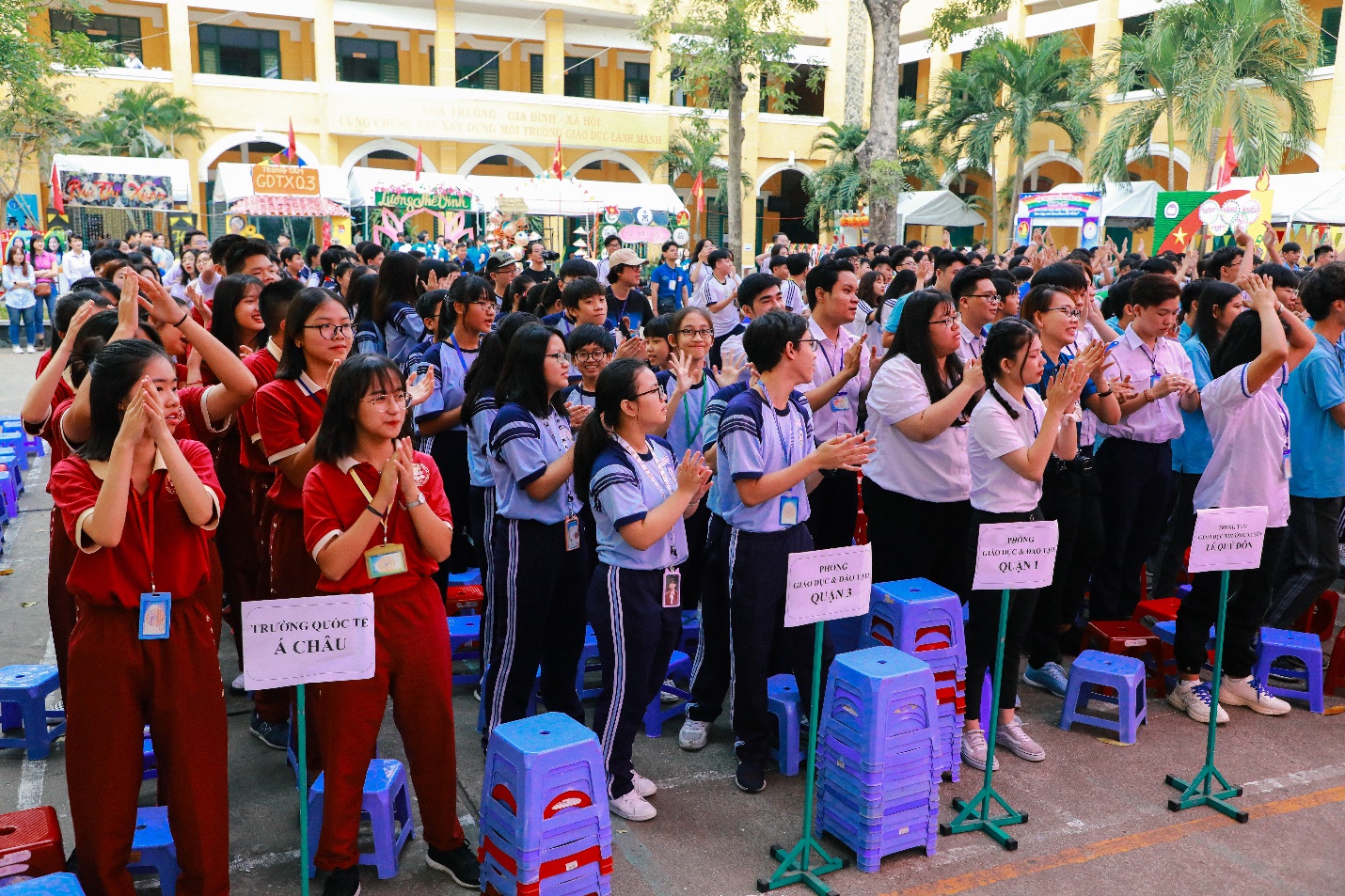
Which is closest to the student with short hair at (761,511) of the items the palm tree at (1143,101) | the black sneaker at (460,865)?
the black sneaker at (460,865)

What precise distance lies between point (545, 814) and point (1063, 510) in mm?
2585

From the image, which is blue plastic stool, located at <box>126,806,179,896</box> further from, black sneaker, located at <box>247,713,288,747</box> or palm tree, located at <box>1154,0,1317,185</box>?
palm tree, located at <box>1154,0,1317,185</box>

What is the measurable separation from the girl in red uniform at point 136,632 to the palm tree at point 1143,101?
20295 millimetres

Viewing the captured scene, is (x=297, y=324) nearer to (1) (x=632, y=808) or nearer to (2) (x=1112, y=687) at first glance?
(1) (x=632, y=808)

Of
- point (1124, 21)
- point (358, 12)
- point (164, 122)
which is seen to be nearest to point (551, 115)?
point (358, 12)

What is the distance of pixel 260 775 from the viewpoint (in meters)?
3.79

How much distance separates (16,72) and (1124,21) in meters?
24.0

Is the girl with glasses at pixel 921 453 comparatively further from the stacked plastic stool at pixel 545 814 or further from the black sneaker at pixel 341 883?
the black sneaker at pixel 341 883

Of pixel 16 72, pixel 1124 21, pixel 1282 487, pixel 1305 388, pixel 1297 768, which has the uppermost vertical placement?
pixel 1124 21

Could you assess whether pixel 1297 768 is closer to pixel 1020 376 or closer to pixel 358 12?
pixel 1020 376

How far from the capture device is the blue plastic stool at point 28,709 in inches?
154

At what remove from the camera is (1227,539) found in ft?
12.3

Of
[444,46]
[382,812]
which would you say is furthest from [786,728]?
[444,46]

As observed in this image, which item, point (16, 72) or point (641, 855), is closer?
point (641, 855)
